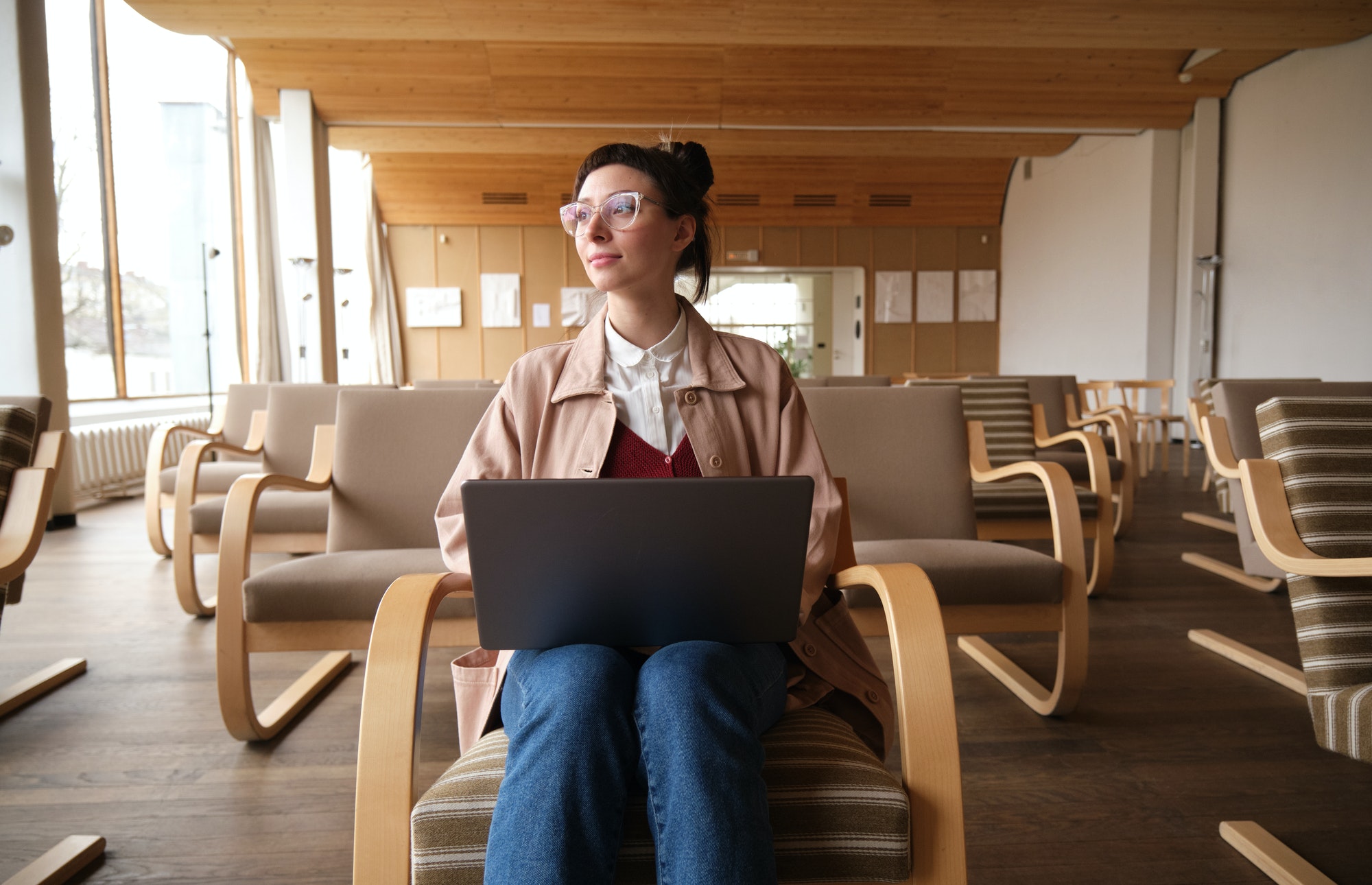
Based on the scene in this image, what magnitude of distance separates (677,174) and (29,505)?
60.7 inches

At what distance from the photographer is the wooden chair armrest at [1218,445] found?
2805mm

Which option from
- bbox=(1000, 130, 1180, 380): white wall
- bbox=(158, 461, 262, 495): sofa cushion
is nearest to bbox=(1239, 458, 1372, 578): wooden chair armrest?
bbox=(158, 461, 262, 495): sofa cushion

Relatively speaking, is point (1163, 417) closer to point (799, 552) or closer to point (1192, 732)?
point (1192, 732)

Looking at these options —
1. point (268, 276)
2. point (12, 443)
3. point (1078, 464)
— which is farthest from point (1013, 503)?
point (268, 276)

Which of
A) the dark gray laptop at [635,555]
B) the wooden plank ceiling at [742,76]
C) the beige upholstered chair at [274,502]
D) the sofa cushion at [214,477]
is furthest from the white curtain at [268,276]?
the dark gray laptop at [635,555]

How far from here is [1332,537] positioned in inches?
60.0

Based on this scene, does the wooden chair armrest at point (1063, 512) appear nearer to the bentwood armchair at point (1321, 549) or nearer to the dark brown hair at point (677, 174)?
the bentwood armchair at point (1321, 549)

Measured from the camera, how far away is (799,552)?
972mm

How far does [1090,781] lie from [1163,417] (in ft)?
18.9

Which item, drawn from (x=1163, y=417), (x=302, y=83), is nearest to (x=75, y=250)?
(x=302, y=83)

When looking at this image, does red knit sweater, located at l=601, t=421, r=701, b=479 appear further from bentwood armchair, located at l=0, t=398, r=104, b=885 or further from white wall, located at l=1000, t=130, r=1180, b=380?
white wall, located at l=1000, t=130, r=1180, b=380

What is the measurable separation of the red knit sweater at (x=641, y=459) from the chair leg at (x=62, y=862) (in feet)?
3.94

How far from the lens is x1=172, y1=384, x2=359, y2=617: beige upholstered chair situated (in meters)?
2.77

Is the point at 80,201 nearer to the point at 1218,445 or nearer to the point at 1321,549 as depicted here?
the point at 1218,445
